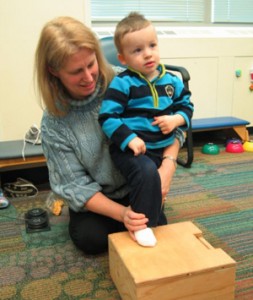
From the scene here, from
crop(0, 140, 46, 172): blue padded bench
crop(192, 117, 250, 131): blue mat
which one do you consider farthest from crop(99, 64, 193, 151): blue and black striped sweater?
crop(192, 117, 250, 131): blue mat

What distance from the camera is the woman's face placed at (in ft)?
3.67

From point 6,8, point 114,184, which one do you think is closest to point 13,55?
point 6,8

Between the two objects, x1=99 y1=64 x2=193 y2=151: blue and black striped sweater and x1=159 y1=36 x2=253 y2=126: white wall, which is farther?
x1=159 y1=36 x2=253 y2=126: white wall

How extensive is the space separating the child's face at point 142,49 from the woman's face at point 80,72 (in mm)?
132

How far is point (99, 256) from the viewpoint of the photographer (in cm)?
141

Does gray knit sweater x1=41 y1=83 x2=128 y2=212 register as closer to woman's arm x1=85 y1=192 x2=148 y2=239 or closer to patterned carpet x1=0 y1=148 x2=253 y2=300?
woman's arm x1=85 y1=192 x2=148 y2=239

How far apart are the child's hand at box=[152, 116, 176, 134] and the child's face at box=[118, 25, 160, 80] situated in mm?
174

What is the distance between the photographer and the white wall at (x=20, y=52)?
2211mm

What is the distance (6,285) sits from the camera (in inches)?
48.9

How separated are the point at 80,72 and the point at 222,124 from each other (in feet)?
6.08

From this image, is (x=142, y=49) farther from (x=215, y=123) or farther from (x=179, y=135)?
(x=215, y=123)

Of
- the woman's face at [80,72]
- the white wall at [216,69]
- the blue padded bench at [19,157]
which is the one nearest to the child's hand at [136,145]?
the woman's face at [80,72]

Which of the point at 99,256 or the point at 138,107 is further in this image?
the point at 99,256

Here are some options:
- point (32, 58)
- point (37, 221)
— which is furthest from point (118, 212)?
point (32, 58)
